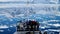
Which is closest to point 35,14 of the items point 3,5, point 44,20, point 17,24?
point 44,20

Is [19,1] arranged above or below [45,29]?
above

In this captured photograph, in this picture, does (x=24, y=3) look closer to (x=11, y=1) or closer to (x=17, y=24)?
(x=11, y=1)

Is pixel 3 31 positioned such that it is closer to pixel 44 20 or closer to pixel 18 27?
pixel 18 27

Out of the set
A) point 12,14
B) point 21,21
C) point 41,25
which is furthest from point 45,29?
point 12,14

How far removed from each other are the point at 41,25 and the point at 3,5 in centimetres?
69

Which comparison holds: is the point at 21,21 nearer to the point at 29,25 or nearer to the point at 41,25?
the point at 29,25

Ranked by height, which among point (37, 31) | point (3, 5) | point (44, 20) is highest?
point (3, 5)

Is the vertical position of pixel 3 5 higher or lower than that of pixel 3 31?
higher

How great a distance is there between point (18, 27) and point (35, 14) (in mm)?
342

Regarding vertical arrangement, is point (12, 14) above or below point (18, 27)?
above

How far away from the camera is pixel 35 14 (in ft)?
7.55

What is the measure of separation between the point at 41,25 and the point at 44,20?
95 mm

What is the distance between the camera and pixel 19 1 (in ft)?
7.54

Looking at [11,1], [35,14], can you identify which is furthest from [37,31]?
[11,1]
